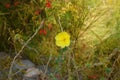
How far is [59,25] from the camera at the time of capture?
290cm

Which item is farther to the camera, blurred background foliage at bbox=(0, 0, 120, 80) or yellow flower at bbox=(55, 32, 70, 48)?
blurred background foliage at bbox=(0, 0, 120, 80)

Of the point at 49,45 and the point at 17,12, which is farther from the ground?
the point at 17,12

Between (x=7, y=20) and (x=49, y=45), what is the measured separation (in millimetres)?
467

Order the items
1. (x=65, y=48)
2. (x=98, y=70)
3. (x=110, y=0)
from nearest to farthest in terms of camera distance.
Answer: (x=65, y=48)
(x=98, y=70)
(x=110, y=0)

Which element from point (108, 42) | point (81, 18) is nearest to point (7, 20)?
point (81, 18)

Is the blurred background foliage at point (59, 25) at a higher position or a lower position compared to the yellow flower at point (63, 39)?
lower

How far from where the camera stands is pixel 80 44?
9.93ft

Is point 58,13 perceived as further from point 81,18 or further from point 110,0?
A: point 110,0

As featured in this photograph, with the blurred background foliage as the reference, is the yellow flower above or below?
above

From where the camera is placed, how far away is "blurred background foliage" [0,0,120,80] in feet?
9.64

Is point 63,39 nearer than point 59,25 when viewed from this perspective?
Yes

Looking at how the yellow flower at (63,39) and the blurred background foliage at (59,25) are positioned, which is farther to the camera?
the blurred background foliage at (59,25)

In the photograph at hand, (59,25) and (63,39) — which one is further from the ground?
(63,39)

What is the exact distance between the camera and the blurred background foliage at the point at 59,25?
9.64ft
